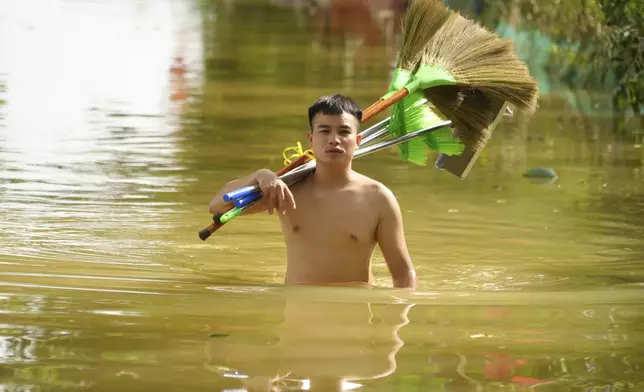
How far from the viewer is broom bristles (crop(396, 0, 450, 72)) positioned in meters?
6.95

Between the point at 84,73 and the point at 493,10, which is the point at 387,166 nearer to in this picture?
the point at 84,73

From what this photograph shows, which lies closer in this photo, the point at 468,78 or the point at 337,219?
the point at 337,219

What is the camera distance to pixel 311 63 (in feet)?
59.5

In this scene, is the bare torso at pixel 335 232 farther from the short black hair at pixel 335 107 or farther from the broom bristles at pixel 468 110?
the broom bristles at pixel 468 110

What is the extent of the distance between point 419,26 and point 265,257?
132cm

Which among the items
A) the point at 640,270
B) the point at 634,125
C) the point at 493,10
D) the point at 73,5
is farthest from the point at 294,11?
the point at 640,270

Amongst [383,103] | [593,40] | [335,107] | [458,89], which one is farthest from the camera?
[593,40]

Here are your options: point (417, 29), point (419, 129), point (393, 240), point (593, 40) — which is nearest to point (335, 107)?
point (393, 240)

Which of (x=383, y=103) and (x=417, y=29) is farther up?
(x=417, y=29)

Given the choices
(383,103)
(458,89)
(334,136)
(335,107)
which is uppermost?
(458,89)

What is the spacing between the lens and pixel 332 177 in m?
6.13

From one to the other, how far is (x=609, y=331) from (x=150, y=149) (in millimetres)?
5898

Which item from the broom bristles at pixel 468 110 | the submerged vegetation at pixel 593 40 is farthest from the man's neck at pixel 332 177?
the submerged vegetation at pixel 593 40

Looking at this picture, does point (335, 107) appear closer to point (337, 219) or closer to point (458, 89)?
point (337, 219)
